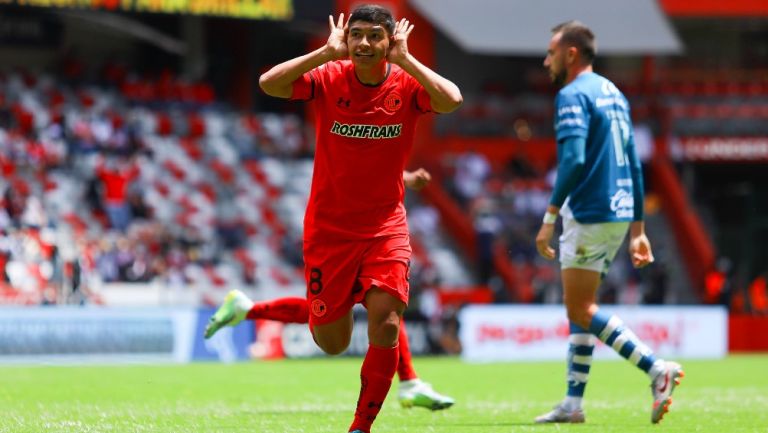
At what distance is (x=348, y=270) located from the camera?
24.6ft

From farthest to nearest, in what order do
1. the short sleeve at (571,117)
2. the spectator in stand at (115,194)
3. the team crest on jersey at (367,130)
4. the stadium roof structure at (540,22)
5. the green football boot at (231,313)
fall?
the stadium roof structure at (540,22) < the spectator in stand at (115,194) < the green football boot at (231,313) < the short sleeve at (571,117) < the team crest on jersey at (367,130)

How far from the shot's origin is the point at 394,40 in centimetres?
737

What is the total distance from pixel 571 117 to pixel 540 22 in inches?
942

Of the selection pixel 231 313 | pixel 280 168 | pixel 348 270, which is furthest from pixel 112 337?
pixel 348 270

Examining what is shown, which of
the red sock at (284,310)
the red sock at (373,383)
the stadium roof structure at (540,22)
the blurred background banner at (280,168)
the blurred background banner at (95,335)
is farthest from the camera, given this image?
the stadium roof structure at (540,22)

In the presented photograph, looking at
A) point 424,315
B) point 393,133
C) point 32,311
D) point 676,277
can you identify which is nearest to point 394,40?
point 393,133

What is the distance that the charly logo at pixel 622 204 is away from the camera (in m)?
9.15

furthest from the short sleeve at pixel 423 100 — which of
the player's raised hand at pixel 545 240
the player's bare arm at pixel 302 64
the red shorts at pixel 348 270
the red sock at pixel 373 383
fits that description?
the player's raised hand at pixel 545 240

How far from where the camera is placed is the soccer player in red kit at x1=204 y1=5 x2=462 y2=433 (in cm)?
736

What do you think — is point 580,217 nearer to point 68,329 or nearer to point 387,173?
point 387,173

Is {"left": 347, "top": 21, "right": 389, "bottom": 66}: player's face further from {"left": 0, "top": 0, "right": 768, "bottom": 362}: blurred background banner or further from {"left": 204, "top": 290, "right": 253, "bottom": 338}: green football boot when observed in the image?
{"left": 0, "top": 0, "right": 768, "bottom": 362}: blurred background banner

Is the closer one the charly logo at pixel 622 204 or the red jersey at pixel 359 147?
the red jersey at pixel 359 147

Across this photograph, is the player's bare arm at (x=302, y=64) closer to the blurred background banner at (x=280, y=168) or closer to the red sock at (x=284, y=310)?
the red sock at (x=284, y=310)

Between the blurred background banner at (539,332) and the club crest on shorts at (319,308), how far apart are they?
50.6 feet
